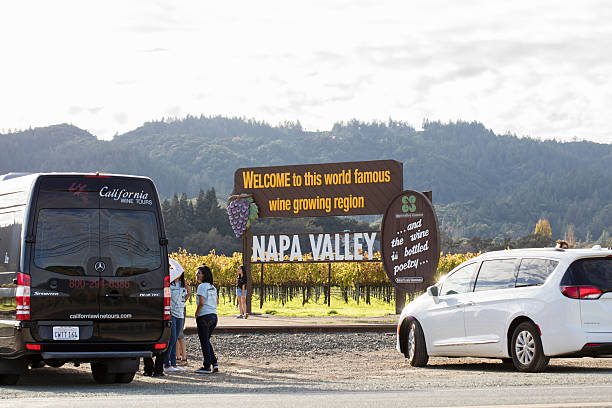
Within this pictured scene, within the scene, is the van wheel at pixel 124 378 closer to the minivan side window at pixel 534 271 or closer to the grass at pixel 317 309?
the minivan side window at pixel 534 271

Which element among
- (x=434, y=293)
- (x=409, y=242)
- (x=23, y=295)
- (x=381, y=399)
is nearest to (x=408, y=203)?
(x=409, y=242)

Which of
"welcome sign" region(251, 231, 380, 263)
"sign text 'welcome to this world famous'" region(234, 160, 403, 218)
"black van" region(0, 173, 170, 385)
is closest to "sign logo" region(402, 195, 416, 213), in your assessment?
"sign text 'welcome to this world famous'" region(234, 160, 403, 218)

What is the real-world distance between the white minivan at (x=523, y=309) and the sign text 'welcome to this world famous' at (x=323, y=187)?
1463 centimetres

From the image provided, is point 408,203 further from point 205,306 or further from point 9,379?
point 9,379

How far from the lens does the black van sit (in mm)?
12289

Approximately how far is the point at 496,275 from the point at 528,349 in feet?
4.37

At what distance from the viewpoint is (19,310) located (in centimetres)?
1226

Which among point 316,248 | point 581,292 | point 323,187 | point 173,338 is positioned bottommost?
point 173,338

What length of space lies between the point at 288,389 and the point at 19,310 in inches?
138

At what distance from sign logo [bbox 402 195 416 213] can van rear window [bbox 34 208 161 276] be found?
17.2 meters

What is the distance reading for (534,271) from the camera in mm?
13805

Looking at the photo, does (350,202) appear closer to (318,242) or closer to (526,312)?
(318,242)

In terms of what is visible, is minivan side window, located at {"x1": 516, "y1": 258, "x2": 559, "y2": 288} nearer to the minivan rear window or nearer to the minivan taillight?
the minivan rear window

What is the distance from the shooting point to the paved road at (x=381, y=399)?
30.9ft
